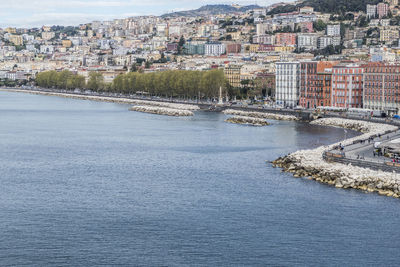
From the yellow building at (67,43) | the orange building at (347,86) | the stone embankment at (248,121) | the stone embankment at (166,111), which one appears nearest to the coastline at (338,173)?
the stone embankment at (248,121)

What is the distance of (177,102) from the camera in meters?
51.2

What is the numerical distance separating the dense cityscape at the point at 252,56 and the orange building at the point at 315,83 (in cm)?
6

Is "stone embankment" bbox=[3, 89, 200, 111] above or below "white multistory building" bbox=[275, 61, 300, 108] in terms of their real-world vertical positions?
below

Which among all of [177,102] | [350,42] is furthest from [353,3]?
[177,102]

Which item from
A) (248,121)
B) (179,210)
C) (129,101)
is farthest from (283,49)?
(179,210)

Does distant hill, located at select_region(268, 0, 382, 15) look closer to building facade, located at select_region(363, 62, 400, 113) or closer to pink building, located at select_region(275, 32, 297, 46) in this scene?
pink building, located at select_region(275, 32, 297, 46)

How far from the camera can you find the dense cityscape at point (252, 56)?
39250mm

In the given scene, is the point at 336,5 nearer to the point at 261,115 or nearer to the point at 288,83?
the point at 288,83

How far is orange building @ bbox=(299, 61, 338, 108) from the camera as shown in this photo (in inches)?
1565

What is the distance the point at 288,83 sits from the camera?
140ft

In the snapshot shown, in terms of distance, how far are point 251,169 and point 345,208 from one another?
5465mm

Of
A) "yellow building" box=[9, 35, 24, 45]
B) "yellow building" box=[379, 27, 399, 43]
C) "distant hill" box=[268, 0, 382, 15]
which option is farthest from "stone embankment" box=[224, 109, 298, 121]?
"yellow building" box=[9, 35, 24, 45]

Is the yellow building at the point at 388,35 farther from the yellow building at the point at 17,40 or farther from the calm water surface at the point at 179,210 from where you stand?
the yellow building at the point at 17,40

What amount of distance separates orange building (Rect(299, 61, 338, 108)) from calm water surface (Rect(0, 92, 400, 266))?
41.5ft
